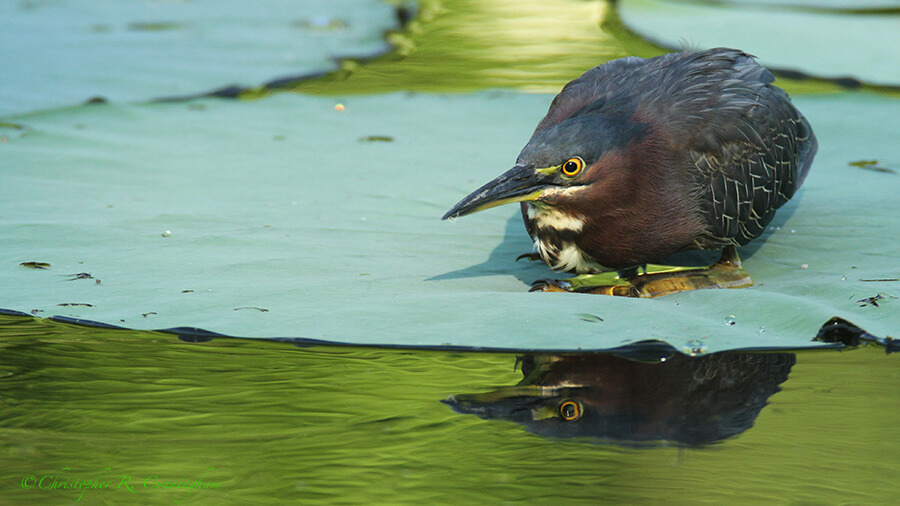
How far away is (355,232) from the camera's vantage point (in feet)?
14.2

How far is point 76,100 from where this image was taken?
19.7ft

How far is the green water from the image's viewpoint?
7.50 ft

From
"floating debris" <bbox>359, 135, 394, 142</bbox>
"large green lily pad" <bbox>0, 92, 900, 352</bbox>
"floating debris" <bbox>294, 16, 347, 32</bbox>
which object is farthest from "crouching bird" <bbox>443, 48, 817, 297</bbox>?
"floating debris" <bbox>294, 16, 347, 32</bbox>

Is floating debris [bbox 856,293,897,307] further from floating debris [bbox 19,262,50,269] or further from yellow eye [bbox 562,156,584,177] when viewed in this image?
floating debris [bbox 19,262,50,269]

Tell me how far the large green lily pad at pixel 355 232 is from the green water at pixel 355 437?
16 cm

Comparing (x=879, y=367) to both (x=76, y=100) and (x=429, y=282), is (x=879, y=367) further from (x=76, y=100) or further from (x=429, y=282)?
(x=76, y=100)

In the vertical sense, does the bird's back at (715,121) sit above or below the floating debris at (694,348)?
above

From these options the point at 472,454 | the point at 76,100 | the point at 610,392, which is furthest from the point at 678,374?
the point at 76,100

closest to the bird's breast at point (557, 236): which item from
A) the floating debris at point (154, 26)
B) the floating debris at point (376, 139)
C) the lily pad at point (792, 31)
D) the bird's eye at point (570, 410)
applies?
the bird's eye at point (570, 410)

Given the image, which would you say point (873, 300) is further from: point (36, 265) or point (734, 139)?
point (36, 265)

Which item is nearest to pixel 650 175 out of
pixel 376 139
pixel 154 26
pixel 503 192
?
pixel 503 192

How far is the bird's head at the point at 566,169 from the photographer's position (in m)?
3.60

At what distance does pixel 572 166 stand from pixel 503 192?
321mm

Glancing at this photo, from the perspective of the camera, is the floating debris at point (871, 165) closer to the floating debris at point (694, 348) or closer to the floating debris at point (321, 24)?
the floating debris at point (694, 348)
